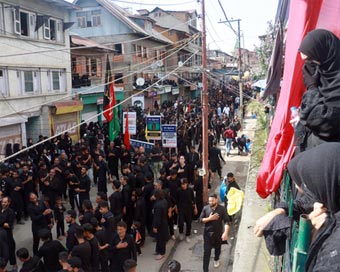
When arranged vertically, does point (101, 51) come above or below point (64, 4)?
below

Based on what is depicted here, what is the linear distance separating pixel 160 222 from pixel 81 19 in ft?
96.0

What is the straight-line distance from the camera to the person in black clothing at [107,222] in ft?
22.4

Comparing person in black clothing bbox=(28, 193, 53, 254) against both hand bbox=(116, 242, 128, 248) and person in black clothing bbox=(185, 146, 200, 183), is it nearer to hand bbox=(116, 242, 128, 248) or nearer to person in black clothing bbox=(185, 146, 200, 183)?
hand bbox=(116, 242, 128, 248)

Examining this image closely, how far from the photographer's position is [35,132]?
62.7 feet

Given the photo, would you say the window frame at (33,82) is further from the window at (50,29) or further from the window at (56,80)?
the window at (50,29)

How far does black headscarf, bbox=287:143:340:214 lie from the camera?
148cm

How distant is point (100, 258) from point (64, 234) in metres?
2.80

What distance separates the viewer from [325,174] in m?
1.50

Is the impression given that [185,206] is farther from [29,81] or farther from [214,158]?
[29,81]

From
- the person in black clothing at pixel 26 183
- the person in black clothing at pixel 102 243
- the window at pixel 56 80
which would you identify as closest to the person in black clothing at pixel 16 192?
the person in black clothing at pixel 26 183

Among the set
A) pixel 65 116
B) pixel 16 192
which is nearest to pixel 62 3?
pixel 65 116

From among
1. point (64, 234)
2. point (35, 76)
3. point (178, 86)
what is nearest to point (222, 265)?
point (64, 234)

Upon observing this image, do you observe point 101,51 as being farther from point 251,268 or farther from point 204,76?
point 251,268

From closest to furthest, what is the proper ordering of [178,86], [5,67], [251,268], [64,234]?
[251,268]
[64,234]
[5,67]
[178,86]
